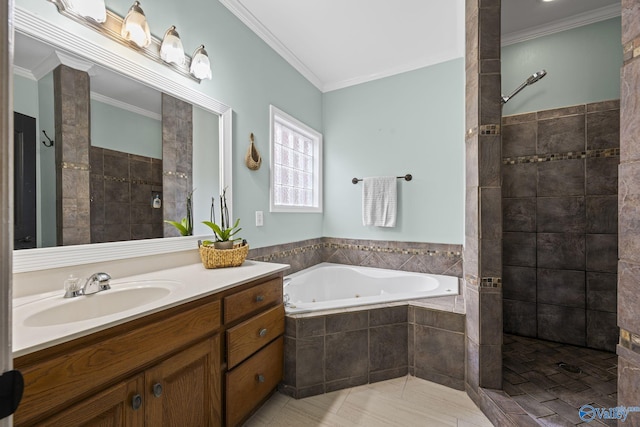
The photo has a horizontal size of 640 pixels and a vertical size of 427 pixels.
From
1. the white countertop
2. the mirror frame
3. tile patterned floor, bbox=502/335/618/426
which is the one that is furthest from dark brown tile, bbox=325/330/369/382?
the mirror frame

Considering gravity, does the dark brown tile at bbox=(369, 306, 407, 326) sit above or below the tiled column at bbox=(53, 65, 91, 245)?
below

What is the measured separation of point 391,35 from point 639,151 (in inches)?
78.2

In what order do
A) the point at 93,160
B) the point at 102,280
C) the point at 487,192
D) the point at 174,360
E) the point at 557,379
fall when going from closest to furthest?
the point at 174,360 → the point at 102,280 → the point at 93,160 → the point at 487,192 → the point at 557,379

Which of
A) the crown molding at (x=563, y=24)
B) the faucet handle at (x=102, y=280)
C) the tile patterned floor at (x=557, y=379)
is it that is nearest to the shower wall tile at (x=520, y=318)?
the tile patterned floor at (x=557, y=379)

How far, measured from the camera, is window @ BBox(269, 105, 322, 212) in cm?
251

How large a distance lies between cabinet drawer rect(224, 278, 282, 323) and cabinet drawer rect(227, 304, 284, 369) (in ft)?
0.15

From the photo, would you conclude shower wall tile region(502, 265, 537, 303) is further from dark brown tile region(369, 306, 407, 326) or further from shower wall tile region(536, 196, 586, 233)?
dark brown tile region(369, 306, 407, 326)

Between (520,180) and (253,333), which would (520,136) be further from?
(253,333)

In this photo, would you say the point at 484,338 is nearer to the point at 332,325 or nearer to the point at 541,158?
the point at 332,325

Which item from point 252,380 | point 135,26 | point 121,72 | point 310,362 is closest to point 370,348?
point 310,362

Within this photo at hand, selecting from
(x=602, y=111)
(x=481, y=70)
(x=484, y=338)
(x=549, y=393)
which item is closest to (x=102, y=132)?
(x=481, y=70)

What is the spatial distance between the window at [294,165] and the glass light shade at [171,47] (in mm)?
895

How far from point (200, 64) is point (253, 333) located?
162cm

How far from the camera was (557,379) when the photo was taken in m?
1.64
